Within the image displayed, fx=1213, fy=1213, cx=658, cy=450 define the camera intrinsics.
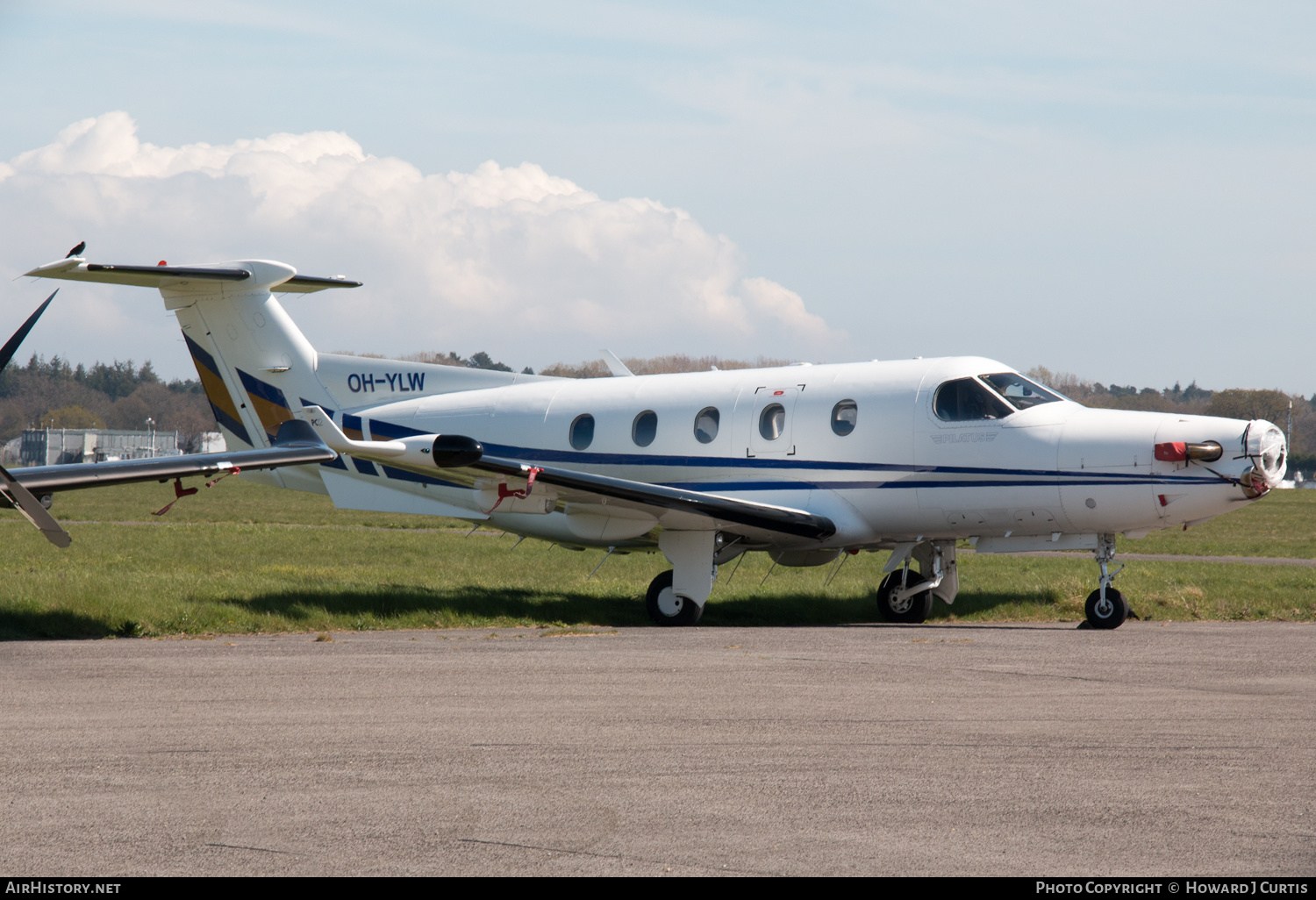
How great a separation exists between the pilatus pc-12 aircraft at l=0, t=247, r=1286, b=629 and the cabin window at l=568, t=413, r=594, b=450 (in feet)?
0.10

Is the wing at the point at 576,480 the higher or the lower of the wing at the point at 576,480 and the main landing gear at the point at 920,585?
the higher

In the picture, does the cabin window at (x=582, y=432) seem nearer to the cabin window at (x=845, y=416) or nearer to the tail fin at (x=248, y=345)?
the cabin window at (x=845, y=416)

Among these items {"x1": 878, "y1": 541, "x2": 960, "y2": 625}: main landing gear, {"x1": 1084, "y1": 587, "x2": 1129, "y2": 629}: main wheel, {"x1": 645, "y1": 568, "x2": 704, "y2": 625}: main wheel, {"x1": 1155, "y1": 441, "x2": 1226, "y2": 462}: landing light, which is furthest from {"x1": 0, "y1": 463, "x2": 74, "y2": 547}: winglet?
{"x1": 1155, "y1": 441, "x2": 1226, "y2": 462}: landing light

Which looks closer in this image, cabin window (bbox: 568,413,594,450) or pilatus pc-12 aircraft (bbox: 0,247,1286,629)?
pilatus pc-12 aircraft (bbox: 0,247,1286,629)

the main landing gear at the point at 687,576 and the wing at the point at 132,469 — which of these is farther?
the main landing gear at the point at 687,576

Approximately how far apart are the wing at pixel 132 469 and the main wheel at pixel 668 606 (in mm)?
5125

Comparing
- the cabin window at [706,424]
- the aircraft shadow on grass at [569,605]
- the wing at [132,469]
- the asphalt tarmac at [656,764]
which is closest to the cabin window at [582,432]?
the cabin window at [706,424]

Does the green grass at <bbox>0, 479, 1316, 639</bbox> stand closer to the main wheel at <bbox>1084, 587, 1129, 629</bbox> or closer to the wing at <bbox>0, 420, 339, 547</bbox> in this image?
the main wheel at <bbox>1084, 587, 1129, 629</bbox>

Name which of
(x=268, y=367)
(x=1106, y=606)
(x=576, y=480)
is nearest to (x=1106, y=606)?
(x=1106, y=606)

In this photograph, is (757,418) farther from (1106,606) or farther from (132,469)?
(132,469)

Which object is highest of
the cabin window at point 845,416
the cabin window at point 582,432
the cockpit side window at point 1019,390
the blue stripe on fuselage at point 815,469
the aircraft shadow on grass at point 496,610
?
the cockpit side window at point 1019,390

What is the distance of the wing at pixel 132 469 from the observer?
398 inches

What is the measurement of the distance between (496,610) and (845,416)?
5.24 metres

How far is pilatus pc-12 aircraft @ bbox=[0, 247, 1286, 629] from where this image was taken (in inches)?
554
